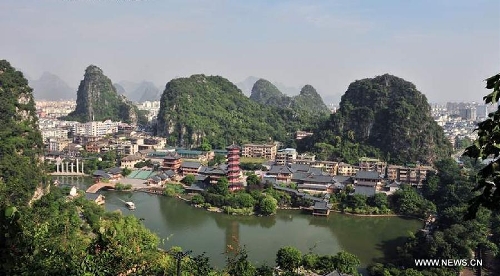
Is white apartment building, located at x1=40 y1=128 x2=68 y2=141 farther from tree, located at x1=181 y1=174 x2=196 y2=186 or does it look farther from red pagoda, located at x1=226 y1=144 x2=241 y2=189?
red pagoda, located at x1=226 y1=144 x2=241 y2=189

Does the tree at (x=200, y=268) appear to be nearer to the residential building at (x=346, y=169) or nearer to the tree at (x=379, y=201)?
the tree at (x=379, y=201)

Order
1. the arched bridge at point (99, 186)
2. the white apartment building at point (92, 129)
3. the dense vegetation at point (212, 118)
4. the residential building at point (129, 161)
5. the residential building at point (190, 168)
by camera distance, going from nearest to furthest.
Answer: the arched bridge at point (99, 186) < the residential building at point (190, 168) < the residential building at point (129, 161) < the dense vegetation at point (212, 118) < the white apartment building at point (92, 129)


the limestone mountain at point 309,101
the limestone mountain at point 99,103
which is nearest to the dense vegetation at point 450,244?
the limestone mountain at point 99,103

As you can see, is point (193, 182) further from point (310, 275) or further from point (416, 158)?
point (416, 158)

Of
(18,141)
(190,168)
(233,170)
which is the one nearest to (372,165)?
(233,170)

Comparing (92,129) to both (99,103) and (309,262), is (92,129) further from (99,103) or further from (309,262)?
(309,262)

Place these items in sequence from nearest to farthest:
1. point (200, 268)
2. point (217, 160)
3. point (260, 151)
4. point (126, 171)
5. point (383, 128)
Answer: point (200, 268)
point (126, 171)
point (217, 160)
point (383, 128)
point (260, 151)

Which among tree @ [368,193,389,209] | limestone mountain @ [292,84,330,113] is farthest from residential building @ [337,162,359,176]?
limestone mountain @ [292,84,330,113]
